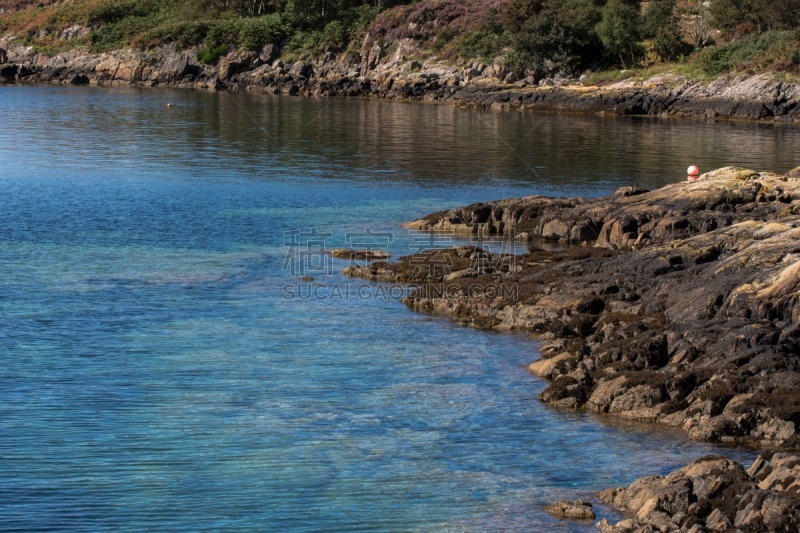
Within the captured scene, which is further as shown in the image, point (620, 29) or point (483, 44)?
point (483, 44)

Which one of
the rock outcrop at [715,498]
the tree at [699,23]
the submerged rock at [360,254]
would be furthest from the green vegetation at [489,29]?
the rock outcrop at [715,498]

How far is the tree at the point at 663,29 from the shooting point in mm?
71312

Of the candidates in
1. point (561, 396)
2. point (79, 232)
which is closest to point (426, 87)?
point (79, 232)

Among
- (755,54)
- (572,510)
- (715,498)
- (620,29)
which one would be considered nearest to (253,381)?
(572,510)

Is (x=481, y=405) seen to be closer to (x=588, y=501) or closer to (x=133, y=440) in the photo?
(x=588, y=501)

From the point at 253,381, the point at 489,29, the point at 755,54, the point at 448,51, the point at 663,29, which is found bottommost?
the point at 253,381

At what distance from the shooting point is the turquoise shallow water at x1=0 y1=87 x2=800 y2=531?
43.2 feet

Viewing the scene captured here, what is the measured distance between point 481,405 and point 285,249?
12.4 meters

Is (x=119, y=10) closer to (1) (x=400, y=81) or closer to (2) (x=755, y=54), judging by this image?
(1) (x=400, y=81)

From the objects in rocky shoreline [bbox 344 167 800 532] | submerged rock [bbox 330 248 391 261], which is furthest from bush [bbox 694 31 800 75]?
submerged rock [bbox 330 248 391 261]

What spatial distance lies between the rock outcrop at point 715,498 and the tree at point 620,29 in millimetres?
63253

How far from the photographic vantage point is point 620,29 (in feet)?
237

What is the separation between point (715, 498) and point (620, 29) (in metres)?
64.3

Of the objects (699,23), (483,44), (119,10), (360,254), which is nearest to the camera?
(360,254)
